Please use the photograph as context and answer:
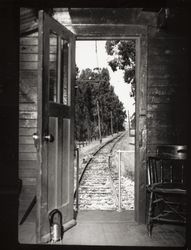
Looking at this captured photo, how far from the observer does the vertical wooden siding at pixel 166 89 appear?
433 cm

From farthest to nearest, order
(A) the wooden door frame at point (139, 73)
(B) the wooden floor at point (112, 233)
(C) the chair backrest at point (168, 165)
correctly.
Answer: (A) the wooden door frame at point (139, 73), (C) the chair backrest at point (168, 165), (B) the wooden floor at point (112, 233)

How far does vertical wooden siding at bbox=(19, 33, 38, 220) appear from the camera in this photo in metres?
4.30

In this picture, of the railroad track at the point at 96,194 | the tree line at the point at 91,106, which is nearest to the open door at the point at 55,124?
the railroad track at the point at 96,194

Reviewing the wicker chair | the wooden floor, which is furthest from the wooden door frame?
the wooden floor

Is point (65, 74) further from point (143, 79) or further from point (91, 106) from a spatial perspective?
point (91, 106)

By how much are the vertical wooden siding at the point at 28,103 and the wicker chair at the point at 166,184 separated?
150cm

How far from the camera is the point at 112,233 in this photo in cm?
378

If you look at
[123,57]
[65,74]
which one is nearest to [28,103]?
[65,74]

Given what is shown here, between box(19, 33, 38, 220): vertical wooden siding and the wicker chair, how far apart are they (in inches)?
59.0

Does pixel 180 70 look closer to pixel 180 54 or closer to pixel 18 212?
pixel 180 54

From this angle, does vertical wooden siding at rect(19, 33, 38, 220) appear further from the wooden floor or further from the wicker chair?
the wicker chair

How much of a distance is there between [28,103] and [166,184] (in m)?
1.96

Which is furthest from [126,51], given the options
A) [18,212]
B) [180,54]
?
[18,212]

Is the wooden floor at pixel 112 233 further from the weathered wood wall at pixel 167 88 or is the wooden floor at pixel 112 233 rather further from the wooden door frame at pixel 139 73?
→ the weathered wood wall at pixel 167 88
